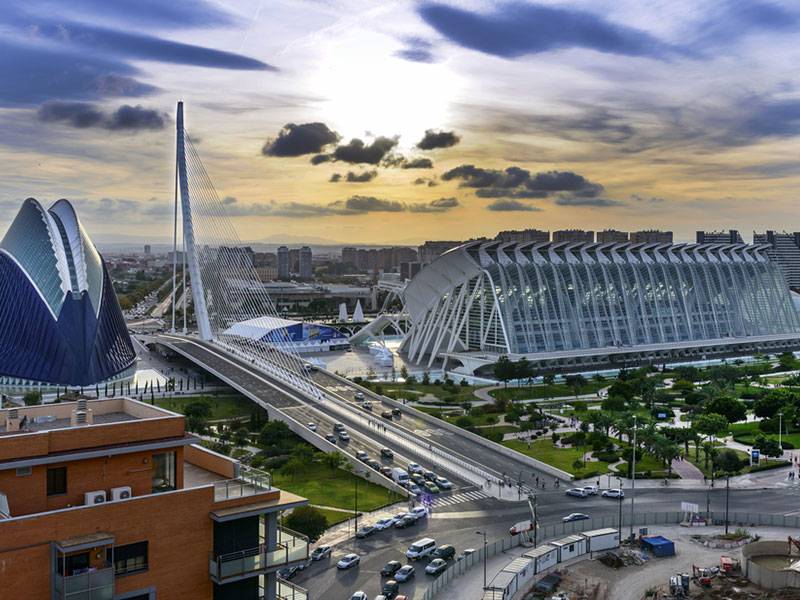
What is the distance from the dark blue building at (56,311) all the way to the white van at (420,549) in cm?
4300

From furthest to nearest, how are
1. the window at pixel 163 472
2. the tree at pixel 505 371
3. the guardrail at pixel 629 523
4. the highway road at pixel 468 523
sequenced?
the tree at pixel 505 371 < the guardrail at pixel 629 523 < the highway road at pixel 468 523 < the window at pixel 163 472

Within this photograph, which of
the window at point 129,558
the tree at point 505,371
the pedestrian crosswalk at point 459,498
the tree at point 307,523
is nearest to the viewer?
the window at point 129,558

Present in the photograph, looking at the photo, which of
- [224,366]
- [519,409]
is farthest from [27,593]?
[224,366]

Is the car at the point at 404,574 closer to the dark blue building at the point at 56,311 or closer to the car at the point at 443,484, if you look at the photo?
the car at the point at 443,484

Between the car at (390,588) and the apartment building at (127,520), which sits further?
the car at (390,588)

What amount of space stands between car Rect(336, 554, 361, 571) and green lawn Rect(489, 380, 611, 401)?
3348 cm

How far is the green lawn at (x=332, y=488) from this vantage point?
A: 3709 cm

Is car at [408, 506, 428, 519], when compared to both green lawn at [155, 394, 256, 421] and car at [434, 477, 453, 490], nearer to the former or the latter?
car at [434, 477, 453, 490]

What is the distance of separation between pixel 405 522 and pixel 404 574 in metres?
5.57

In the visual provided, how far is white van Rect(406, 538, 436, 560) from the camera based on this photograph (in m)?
29.9

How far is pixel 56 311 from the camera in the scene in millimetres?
65625

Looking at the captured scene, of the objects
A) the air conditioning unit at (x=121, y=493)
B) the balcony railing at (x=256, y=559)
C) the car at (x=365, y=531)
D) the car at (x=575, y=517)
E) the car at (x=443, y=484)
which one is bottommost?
the car at (x=365, y=531)

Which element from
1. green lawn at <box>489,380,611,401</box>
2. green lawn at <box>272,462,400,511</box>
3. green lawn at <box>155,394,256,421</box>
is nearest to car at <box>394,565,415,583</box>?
green lawn at <box>272,462,400,511</box>

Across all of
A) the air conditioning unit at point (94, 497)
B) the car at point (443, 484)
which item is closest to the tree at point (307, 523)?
the car at point (443, 484)
